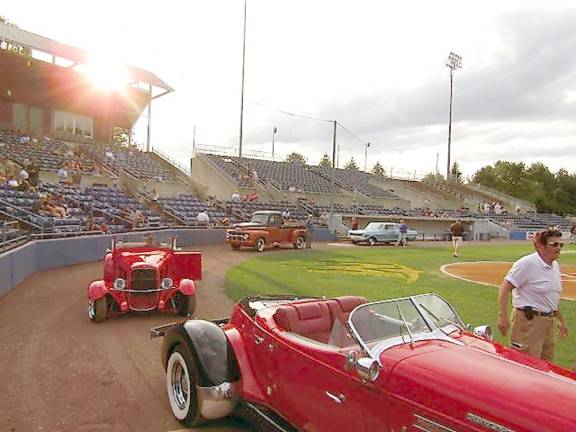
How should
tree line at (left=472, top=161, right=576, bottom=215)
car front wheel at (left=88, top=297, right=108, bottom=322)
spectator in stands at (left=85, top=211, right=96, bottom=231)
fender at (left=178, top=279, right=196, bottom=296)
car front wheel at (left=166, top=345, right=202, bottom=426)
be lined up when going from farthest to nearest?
1. tree line at (left=472, top=161, right=576, bottom=215)
2. spectator in stands at (left=85, top=211, right=96, bottom=231)
3. fender at (left=178, top=279, right=196, bottom=296)
4. car front wheel at (left=88, top=297, right=108, bottom=322)
5. car front wheel at (left=166, top=345, right=202, bottom=426)

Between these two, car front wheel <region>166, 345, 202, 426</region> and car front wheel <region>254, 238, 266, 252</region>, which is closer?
car front wheel <region>166, 345, 202, 426</region>

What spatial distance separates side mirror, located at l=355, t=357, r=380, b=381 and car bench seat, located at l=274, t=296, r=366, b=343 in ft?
3.03

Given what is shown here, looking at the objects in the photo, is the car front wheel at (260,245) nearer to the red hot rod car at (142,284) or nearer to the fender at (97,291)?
the red hot rod car at (142,284)

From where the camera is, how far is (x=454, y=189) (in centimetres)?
6347

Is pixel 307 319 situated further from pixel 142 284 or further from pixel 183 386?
pixel 142 284

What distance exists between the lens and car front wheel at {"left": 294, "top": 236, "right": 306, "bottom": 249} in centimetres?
2566

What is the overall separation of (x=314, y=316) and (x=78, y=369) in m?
3.49

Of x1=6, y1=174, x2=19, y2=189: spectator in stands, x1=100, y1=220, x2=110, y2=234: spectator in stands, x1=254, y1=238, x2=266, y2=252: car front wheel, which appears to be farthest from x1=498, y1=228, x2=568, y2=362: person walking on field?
x1=6, y1=174, x2=19, y2=189: spectator in stands

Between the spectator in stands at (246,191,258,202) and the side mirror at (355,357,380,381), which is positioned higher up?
the spectator in stands at (246,191,258,202)

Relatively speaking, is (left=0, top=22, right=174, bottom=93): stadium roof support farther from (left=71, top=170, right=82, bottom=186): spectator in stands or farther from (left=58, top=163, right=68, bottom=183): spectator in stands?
(left=58, top=163, right=68, bottom=183): spectator in stands

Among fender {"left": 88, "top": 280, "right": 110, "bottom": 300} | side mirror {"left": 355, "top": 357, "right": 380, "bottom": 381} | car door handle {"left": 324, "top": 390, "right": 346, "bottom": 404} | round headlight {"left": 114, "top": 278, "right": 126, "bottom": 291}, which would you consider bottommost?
fender {"left": 88, "top": 280, "right": 110, "bottom": 300}

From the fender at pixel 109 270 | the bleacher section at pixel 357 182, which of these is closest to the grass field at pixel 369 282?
the fender at pixel 109 270

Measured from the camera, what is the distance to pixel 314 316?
480 centimetres

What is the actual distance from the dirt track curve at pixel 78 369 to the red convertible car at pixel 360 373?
503 millimetres
